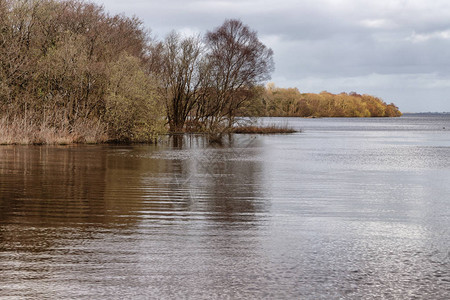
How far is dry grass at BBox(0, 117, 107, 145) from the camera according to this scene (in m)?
31.8

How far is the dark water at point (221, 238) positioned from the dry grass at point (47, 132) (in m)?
15.4

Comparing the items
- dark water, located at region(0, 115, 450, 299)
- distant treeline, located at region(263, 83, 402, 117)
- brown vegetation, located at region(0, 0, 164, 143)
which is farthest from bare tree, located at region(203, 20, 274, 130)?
distant treeline, located at region(263, 83, 402, 117)

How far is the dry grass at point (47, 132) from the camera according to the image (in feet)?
104

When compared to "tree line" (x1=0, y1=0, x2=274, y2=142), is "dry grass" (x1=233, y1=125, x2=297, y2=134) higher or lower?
lower

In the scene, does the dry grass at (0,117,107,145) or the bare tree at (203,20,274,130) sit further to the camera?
the bare tree at (203,20,274,130)

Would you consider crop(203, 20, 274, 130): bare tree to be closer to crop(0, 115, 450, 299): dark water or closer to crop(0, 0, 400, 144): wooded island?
crop(0, 0, 400, 144): wooded island

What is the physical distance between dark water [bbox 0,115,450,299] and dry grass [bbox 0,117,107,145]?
15.4m

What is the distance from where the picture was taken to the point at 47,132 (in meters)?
33.2

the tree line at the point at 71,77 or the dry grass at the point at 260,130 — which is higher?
the tree line at the point at 71,77

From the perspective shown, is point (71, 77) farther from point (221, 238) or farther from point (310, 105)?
point (310, 105)

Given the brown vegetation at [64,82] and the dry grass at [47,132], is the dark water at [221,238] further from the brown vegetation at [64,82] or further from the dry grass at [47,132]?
the brown vegetation at [64,82]

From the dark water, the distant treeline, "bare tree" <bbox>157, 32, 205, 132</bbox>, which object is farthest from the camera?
the distant treeline

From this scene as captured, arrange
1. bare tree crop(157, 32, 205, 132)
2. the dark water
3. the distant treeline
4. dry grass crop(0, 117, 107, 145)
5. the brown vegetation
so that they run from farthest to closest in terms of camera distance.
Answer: the distant treeline → bare tree crop(157, 32, 205, 132) → the brown vegetation → dry grass crop(0, 117, 107, 145) → the dark water

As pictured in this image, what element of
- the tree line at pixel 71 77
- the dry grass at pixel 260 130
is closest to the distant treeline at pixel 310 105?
the dry grass at pixel 260 130
